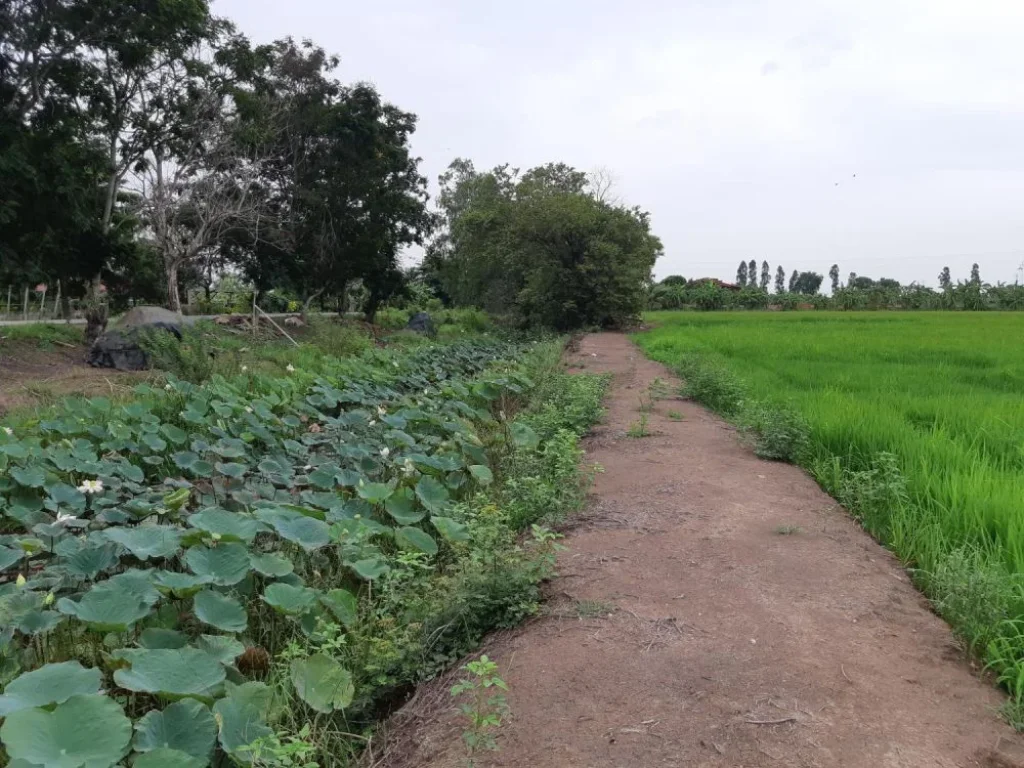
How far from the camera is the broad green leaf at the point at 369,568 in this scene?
282 centimetres

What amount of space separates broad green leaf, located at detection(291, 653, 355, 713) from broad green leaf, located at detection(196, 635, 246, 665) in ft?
0.68

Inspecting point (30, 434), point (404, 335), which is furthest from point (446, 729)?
point (404, 335)

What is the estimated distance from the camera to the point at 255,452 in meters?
5.46

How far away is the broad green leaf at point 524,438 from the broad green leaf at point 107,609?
3.18 metres

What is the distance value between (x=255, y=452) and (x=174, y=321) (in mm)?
10948

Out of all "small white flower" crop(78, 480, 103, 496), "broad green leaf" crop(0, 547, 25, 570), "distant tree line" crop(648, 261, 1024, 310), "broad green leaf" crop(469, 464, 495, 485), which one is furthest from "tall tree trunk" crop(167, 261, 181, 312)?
"distant tree line" crop(648, 261, 1024, 310)

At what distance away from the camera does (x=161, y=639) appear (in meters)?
2.32

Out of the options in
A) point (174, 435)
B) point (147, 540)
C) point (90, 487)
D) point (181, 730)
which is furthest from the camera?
point (174, 435)

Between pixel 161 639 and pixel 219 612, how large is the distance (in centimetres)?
19

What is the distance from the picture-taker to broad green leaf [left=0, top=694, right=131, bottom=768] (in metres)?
1.59

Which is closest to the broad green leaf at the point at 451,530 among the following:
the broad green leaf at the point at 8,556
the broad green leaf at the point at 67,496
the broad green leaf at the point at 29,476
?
the broad green leaf at the point at 8,556

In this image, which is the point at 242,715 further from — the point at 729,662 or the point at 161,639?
the point at 729,662

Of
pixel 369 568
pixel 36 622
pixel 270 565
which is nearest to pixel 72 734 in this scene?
pixel 36 622

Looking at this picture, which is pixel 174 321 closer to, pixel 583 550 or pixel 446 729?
pixel 583 550
